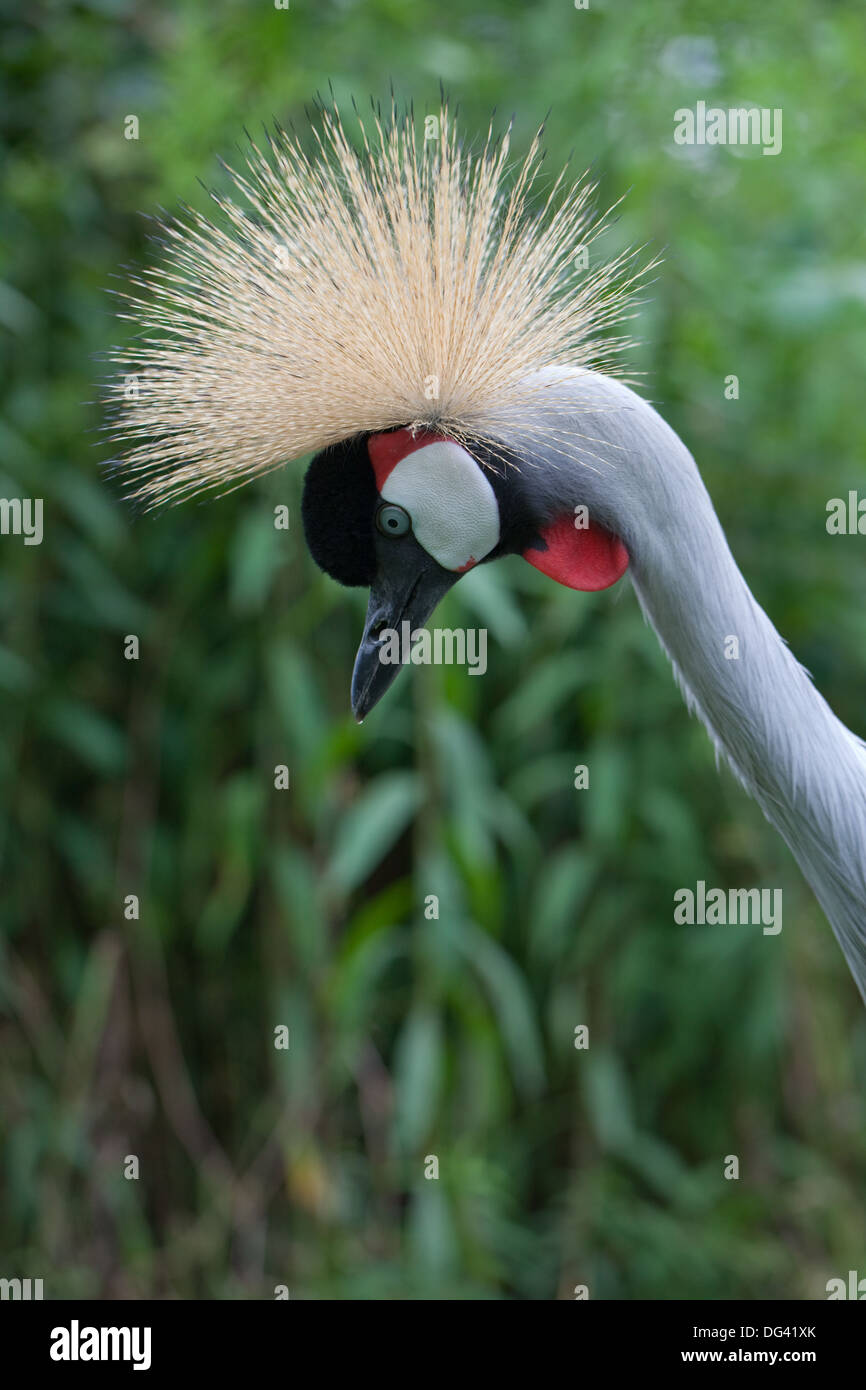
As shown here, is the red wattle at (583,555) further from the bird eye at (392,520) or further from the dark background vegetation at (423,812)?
the dark background vegetation at (423,812)

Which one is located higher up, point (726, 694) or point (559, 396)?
point (559, 396)

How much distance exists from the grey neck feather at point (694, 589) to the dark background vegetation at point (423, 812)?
730 mm

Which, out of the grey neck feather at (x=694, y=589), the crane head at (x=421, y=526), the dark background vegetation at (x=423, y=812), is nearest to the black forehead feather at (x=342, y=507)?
the crane head at (x=421, y=526)

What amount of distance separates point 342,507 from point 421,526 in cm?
6

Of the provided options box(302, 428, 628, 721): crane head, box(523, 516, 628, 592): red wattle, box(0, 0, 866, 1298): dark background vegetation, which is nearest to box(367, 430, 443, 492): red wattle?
box(302, 428, 628, 721): crane head

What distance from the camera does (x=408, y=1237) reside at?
166 cm

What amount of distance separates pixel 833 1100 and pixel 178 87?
1607 millimetres

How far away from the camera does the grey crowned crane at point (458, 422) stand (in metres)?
0.82

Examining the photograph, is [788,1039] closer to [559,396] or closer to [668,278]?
[668,278]

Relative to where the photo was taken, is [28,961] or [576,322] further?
[28,961]

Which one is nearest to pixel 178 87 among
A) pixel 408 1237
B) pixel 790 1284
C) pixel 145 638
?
pixel 145 638

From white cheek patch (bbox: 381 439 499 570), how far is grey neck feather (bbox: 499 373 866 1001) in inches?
1.4

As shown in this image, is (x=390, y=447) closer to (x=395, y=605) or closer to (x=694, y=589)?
(x=395, y=605)

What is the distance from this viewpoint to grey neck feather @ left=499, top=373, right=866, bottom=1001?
0.81 meters
